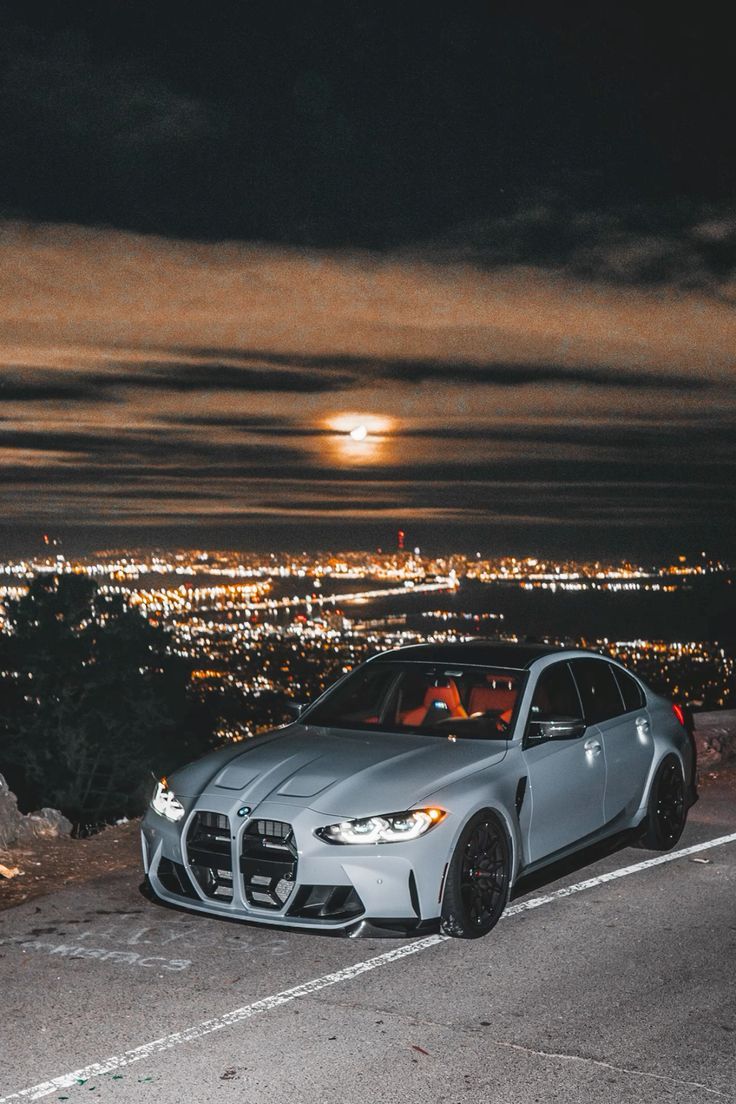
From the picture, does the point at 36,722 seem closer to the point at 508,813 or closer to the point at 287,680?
the point at 287,680

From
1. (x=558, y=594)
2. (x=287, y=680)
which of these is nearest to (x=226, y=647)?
(x=287, y=680)

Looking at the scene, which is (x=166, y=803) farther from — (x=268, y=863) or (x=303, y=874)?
(x=303, y=874)

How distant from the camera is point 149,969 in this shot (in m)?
5.95

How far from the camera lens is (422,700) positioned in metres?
7.77

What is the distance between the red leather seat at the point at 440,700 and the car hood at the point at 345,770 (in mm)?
472

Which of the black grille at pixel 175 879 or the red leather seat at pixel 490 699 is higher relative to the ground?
the red leather seat at pixel 490 699

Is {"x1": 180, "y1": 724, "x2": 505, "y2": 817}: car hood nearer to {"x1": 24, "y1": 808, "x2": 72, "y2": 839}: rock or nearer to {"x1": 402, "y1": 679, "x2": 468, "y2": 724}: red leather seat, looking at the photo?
{"x1": 402, "y1": 679, "x2": 468, "y2": 724}: red leather seat

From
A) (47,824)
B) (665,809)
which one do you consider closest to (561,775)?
(665,809)

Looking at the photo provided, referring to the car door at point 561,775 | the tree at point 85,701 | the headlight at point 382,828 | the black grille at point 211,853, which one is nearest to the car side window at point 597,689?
the car door at point 561,775

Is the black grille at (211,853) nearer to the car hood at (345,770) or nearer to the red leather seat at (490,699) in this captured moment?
the car hood at (345,770)

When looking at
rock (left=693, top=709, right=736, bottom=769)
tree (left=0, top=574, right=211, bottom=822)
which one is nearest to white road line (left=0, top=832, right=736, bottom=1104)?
rock (left=693, top=709, right=736, bottom=769)

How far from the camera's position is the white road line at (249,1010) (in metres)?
4.58

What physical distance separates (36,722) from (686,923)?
38853mm

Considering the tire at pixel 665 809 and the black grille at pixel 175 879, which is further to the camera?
the tire at pixel 665 809
